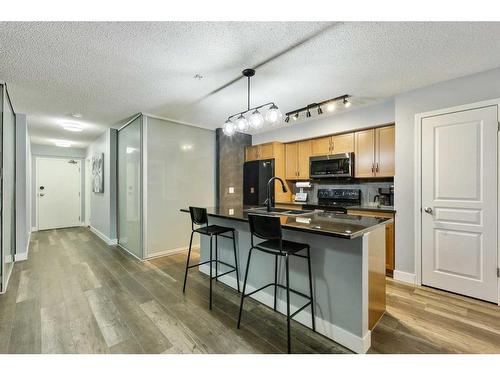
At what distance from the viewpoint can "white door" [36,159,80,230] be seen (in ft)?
20.2

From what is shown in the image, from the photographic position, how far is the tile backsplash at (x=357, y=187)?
366 centimetres

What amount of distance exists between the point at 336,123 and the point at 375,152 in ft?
2.54

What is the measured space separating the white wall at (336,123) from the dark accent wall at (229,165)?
1.88 feet

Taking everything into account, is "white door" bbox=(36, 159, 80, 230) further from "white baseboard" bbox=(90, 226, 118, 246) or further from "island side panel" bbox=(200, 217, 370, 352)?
"island side panel" bbox=(200, 217, 370, 352)

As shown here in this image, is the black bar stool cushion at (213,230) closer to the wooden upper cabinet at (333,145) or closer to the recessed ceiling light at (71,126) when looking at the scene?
the wooden upper cabinet at (333,145)

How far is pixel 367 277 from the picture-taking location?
1.64 metres

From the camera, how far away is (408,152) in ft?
9.37

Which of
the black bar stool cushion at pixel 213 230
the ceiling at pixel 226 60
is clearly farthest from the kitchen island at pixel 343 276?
the ceiling at pixel 226 60

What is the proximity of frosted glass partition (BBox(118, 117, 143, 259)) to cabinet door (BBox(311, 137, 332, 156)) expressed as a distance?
296 centimetres

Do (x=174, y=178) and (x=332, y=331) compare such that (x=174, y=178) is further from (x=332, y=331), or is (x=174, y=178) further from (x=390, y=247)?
(x=390, y=247)

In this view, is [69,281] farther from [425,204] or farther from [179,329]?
[425,204]

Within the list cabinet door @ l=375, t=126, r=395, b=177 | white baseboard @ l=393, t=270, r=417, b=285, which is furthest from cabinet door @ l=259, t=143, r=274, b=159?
white baseboard @ l=393, t=270, r=417, b=285

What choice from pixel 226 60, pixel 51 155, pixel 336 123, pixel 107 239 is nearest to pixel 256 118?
pixel 226 60
